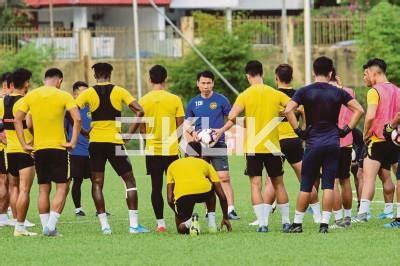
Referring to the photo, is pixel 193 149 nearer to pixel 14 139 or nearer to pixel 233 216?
pixel 14 139

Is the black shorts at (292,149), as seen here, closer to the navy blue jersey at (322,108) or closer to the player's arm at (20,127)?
the navy blue jersey at (322,108)

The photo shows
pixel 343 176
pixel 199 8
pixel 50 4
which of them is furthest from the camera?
pixel 199 8

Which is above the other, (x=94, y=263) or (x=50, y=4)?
(x=50, y=4)

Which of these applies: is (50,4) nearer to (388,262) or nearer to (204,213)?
(204,213)

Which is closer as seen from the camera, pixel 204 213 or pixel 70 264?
pixel 70 264

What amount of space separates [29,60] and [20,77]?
1257 inches

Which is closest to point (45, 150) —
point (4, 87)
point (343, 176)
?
point (4, 87)

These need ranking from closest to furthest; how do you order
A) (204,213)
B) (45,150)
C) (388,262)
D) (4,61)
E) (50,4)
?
(388,262) < (45,150) < (204,213) < (4,61) < (50,4)

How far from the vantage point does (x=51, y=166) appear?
18.2 metres

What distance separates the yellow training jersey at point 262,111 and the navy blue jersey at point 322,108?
30.5 inches

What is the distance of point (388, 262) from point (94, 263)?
314 centimetres

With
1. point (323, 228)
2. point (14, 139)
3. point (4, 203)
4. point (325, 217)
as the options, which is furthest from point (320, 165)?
point (4, 203)

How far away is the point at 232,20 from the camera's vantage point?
5403 cm

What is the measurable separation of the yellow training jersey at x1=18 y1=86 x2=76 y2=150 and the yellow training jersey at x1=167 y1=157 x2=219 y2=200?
5.02 ft
